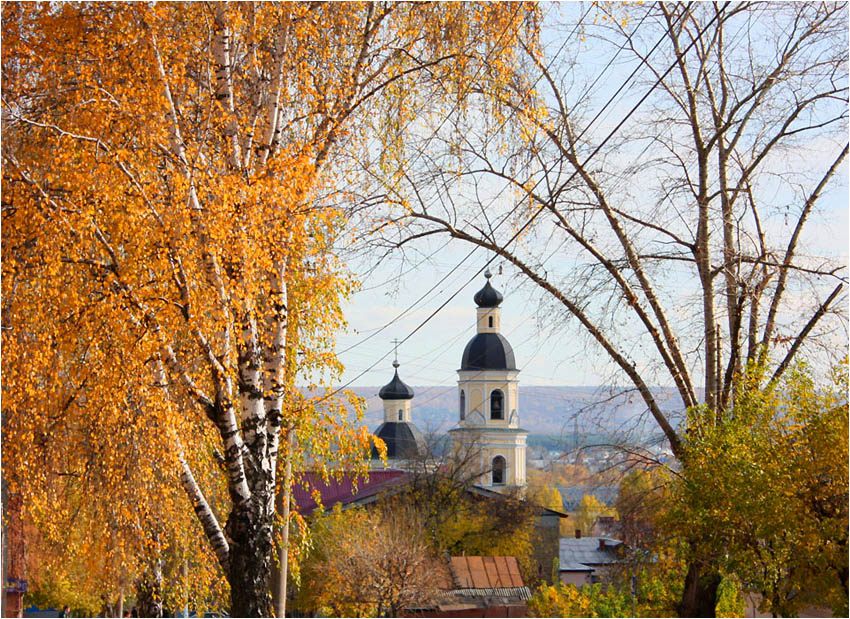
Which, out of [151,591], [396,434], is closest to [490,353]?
[396,434]

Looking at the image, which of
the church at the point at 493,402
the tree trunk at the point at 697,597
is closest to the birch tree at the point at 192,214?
the tree trunk at the point at 697,597

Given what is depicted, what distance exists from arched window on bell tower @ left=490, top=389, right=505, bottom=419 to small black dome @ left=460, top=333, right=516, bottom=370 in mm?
1833

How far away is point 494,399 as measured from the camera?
58031 mm

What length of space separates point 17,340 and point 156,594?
5896mm

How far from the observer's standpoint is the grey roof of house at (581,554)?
129ft

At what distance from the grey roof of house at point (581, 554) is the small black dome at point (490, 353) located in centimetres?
1145

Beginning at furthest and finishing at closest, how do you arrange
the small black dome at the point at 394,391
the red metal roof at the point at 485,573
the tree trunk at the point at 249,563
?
the small black dome at the point at 394,391, the red metal roof at the point at 485,573, the tree trunk at the point at 249,563

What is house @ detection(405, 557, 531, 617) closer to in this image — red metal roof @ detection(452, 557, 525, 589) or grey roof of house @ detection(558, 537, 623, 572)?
red metal roof @ detection(452, 557, 525, 589)

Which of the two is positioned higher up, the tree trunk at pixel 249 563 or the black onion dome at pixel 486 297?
the black onion dome at pixel 486 297

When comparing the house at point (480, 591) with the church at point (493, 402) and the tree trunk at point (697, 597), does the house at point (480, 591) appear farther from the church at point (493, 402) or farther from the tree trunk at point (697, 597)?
the church at point (493, 402)

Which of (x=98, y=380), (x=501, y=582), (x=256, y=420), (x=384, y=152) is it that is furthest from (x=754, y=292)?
(x=501, y=582)

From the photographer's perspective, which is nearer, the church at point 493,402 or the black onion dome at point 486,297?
the black onion dome at point 486,297

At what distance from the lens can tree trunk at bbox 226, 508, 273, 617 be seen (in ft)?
20.5

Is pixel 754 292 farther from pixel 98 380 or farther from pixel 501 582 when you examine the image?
pixel 501 582
